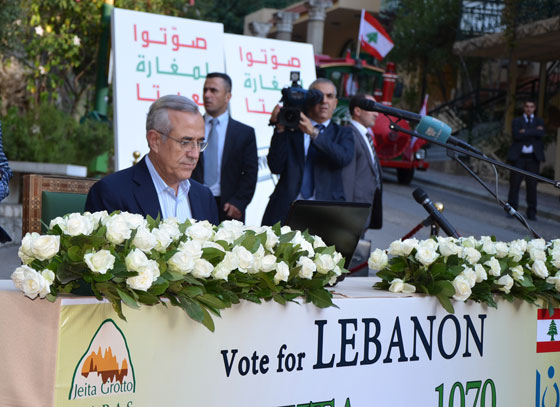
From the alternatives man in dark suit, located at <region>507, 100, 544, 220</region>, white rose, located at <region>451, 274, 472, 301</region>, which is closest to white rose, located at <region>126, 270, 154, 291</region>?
white rose, located at <region>451, 274, 472, 301</region>

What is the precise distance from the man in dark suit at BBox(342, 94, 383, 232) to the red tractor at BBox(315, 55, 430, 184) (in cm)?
1086

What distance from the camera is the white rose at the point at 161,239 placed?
8.02 ft

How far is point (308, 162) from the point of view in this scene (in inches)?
239

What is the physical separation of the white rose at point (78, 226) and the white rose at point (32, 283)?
0.16m

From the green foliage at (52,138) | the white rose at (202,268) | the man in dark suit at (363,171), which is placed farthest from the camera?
the green foliage at (52,138)

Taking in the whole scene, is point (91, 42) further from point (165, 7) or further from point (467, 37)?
point (467, 37)

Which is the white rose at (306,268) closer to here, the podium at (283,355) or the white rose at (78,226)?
the podium at (283,355)

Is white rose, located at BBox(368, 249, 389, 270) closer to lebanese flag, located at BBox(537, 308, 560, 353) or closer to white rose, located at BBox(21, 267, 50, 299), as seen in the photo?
lebanese flag, located at BBox(537, 308, 560, 353)

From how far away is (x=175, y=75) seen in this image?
9375mm

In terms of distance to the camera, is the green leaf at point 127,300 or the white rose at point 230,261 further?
the white rose at point 230,261

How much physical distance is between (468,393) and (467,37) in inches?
858

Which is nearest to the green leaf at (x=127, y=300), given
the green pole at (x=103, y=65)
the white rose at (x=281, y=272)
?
the white rose at (x=281, y=272)

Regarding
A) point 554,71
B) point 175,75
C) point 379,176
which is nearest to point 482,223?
point 175,75

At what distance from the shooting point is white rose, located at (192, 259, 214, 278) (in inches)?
95.8
